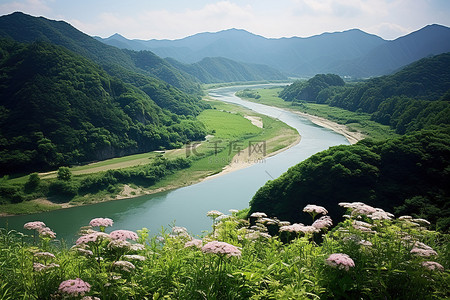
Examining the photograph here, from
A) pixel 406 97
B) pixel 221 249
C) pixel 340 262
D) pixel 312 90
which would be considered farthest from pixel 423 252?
pixel 312 90

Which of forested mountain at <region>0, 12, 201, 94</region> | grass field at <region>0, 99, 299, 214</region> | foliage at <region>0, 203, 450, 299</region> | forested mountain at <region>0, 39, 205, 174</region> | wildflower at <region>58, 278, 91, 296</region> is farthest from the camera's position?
forested mountain at <region>0, 12, 201, 94</region>

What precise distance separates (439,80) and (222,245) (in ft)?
376

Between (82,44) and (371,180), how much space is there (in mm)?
124814

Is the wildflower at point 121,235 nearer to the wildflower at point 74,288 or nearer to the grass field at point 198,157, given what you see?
the wildflower at point 74,288

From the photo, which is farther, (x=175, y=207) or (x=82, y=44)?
(x=82, y=44)

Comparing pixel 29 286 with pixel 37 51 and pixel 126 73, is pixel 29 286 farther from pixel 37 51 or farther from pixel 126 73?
pixel 126 73

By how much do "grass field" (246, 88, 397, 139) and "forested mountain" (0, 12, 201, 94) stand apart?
40.3 meters

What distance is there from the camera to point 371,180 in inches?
873

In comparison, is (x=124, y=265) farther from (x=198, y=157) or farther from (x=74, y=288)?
(x=198, y=157)

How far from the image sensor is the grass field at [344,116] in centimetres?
7019

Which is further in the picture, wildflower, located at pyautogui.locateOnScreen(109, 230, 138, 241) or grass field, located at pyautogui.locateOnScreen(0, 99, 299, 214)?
grass field, located at pyautogui.locateOnScreen(0, 99, 299, 214)

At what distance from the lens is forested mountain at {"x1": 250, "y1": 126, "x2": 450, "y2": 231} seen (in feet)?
67.1

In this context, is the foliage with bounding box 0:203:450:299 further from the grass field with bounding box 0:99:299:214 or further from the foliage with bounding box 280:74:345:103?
the foliage with bounding box 280:74:345:103

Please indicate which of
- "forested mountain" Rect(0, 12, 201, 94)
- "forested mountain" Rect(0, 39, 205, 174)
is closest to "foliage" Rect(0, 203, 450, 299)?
"forested mountain" Rect(0, 39, 205, 174)
